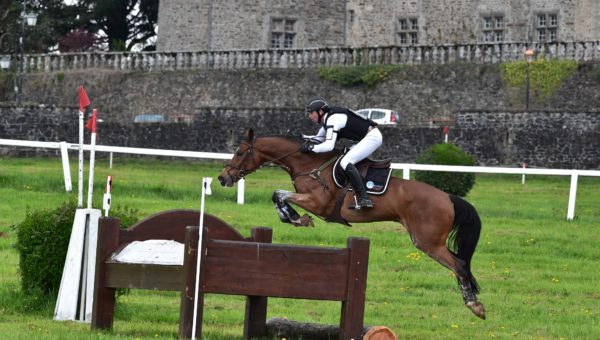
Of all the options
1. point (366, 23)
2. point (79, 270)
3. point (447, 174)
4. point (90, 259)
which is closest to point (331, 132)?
point (90, 259)

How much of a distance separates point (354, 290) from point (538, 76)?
117 feet

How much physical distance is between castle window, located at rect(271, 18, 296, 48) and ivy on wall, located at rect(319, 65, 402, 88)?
22.8ft

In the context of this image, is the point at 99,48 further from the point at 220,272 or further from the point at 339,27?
the point at 220,272

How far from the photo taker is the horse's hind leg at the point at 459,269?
15461 mm

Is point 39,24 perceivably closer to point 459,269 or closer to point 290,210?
point 290,210

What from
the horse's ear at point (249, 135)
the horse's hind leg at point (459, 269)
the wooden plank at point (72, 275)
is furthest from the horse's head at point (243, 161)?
the horse's hind leg at point (459, 269)

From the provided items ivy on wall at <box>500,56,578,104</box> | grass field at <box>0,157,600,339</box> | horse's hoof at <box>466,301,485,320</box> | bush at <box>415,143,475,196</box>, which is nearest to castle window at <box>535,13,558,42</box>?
ivy on wall at <box>500,56,578,104</box>

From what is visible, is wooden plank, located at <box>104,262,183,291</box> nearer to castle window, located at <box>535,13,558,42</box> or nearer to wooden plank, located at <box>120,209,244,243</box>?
wooden plank, located at <box>120,209,244,243</box>

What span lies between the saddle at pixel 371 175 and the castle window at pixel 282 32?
4346cm

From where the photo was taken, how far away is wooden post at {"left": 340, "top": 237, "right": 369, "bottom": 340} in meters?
13.9

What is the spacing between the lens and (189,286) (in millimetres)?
13969

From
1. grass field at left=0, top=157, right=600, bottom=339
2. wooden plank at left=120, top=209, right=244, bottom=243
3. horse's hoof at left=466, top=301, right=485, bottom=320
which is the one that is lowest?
grass field at left=0, top=157, right=600, bottom=339

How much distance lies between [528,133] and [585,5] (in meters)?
11.3

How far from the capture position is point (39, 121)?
144 feet
